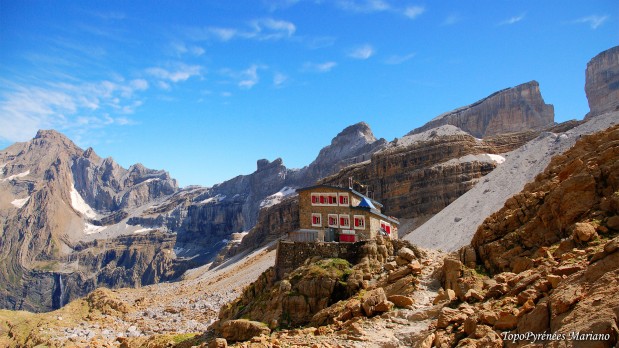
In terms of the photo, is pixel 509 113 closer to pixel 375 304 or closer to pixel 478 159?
pixel 478 159

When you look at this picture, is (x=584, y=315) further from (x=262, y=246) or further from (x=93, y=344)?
(x=262, y=246)

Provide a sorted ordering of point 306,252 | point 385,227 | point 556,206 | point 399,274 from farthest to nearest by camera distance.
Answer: point 385,227 → point 306,252 → point 399,274 → point 556,206

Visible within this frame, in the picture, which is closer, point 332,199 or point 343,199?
point 343,199

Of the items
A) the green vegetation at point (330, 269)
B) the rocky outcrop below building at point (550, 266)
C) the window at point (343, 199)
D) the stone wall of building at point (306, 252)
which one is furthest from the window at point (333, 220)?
the rocky outcrop below building at point (550, 266)

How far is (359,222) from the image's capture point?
43.7 metres

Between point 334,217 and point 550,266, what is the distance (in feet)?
88.6

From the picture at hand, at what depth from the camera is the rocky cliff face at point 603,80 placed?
158500 millimetres

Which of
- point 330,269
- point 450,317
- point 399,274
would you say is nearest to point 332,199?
point 330,269

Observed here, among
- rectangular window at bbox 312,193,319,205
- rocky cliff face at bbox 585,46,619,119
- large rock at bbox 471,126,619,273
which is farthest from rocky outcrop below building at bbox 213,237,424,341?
rocky cliff face at bbox 585,46,619,119

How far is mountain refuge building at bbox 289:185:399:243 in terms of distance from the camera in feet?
142

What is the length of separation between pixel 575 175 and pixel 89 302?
72.5 metres

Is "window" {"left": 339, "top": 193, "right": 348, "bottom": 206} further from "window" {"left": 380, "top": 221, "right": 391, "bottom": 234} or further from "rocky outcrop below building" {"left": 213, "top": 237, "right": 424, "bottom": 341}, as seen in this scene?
"rocky outcrop below building" {"left": 213, "top": 237, "right": 424, "bottom": 341}

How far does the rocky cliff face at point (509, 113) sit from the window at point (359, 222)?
127891mm

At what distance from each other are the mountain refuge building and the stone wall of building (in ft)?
13.5
